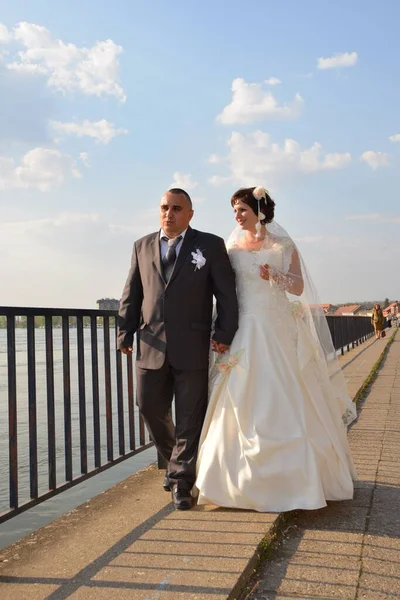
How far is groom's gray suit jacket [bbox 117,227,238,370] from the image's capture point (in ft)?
10.8

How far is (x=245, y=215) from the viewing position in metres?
3.71

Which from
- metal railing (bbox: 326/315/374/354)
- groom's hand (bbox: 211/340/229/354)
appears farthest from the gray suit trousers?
metal railing (bbox: 326/315/374/354)

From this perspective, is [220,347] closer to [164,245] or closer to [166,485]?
[164,245]

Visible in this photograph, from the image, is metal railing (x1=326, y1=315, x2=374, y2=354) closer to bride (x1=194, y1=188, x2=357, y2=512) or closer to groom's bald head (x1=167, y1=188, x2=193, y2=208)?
bride (x1=194, y1=188, x2=357, y2=512)

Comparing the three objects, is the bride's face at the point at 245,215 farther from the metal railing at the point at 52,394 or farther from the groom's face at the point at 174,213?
the metal railing at the point at 52,394

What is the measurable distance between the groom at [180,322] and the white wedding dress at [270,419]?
0.32 ft

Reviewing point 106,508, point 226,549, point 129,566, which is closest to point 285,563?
point 226,549

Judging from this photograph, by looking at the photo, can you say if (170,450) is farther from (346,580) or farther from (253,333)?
(346,580)

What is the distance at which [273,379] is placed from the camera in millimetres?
3242

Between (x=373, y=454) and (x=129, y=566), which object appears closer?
(x=129, y=566)

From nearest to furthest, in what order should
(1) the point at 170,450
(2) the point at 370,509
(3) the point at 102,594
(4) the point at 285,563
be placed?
(3) the point at 102,594 → (4) the point at 285,563 → (2) the point at 370,509 → (1) the point at 170,450

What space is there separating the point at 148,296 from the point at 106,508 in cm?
116

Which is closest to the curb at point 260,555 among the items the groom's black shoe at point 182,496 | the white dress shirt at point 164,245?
the groom's black shoe at point 182,496

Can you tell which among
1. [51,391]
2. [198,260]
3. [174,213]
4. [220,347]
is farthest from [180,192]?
[51,391]
